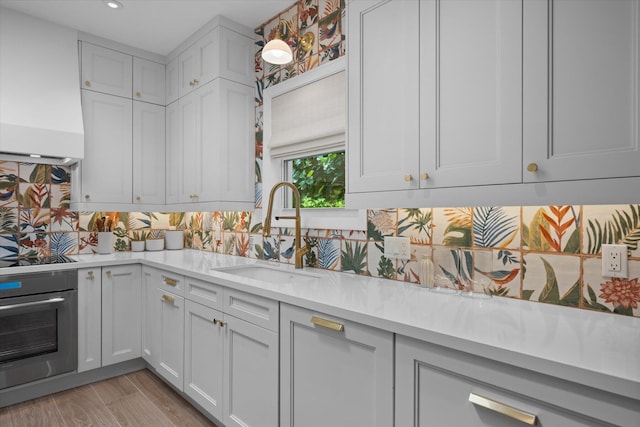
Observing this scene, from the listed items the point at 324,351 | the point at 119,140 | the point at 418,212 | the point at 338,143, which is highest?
the point at 119,140

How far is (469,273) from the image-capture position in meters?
1.53

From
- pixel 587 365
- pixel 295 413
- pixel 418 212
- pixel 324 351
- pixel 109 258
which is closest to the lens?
pixel 587 365

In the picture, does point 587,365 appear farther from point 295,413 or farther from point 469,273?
point 295,413

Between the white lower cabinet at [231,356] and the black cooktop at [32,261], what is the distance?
3.65ft

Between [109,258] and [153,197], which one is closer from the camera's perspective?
[109,258]

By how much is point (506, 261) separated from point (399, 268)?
0.51 meters

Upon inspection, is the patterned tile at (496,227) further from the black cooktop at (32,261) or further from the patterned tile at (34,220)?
the patterned tile at (34,220)

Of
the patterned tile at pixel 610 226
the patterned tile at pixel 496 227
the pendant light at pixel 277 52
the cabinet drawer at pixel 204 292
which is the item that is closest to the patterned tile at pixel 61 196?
the cabinet drawer at pixel 204 292

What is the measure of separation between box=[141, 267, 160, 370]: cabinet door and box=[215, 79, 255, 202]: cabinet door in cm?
79

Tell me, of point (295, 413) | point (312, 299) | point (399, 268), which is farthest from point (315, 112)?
point (295, 413)

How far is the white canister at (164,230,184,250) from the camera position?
337cm

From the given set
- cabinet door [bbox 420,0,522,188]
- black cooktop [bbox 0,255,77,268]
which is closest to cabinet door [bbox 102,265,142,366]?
black cooktop [bbox 0,255,77,268]

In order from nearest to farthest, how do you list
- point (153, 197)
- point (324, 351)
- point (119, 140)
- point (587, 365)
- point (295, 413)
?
1. point (587, 365)
2. point (324, 351)
3. point (295, 413)
4. point (119, 140)
5. point (153, 197)

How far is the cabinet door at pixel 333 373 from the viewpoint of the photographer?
119 cm
